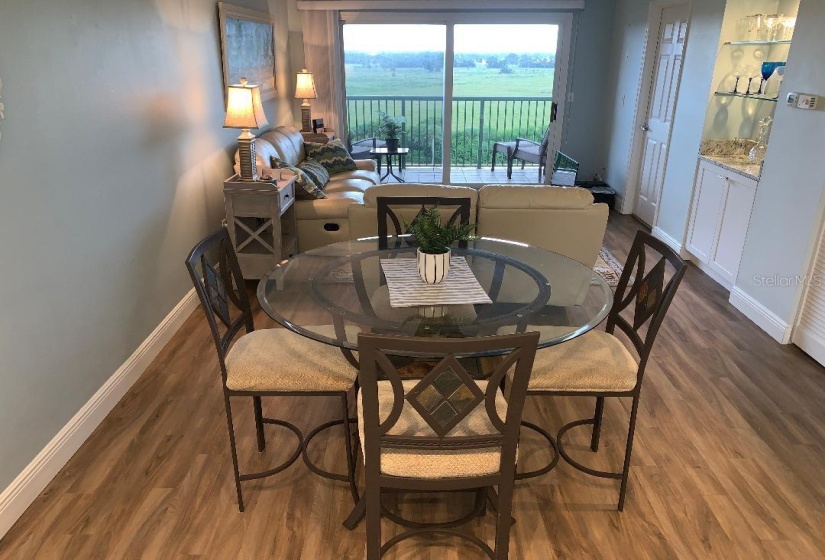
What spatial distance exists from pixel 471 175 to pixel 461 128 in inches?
26.4

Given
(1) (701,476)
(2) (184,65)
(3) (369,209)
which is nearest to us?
(1) (701,476)

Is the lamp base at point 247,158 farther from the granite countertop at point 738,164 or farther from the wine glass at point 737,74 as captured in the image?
the wine glass at point 737,74

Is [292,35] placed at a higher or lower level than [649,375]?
higher

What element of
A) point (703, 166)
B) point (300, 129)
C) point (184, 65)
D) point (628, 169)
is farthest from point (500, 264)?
point (300, 129)

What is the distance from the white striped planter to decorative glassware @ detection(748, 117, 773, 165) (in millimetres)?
3113

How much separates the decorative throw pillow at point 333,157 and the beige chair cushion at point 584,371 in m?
3.86

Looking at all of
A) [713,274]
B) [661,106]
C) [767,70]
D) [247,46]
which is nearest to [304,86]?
[247,46]

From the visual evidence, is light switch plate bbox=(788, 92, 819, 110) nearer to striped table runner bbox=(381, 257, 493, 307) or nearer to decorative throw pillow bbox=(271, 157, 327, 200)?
striped table runner bbox=(381, 257, 493, 307)

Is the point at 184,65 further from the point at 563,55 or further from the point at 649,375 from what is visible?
the point at 563,55

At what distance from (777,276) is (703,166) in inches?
51.6

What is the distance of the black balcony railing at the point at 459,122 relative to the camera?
709 cm

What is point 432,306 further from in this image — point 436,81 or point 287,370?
point 436,81

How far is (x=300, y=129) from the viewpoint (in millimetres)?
6418
